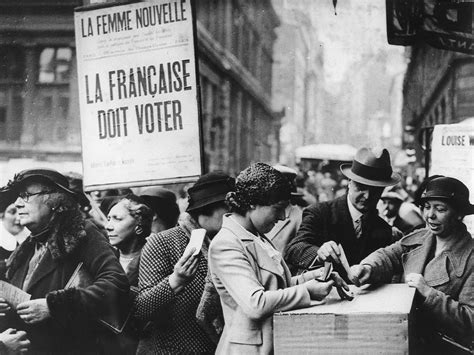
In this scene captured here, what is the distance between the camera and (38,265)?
5926mm

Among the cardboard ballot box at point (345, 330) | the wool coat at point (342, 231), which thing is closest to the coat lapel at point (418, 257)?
the wool coat at point (342, 231)

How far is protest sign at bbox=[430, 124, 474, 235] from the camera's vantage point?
5.70 metres

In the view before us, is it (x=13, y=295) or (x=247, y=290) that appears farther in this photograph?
(x=13, y=295)

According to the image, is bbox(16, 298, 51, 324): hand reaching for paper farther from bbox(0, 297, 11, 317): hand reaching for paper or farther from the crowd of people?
bbox(0, 297, 11, 317): hand reaching for paper

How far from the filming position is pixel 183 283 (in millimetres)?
4734

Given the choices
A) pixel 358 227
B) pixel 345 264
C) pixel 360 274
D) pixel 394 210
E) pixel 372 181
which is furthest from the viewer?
pixel 394 210

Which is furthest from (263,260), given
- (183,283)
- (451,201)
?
(451,201)

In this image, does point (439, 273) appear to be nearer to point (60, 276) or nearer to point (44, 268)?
point (60, 276)

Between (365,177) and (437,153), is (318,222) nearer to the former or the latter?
(365,177)

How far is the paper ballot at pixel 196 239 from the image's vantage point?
461 centimetres

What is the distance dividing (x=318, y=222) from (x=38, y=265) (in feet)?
7.15

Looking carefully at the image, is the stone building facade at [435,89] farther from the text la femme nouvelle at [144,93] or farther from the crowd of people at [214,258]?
the text la femme nouvelle at [144,93]

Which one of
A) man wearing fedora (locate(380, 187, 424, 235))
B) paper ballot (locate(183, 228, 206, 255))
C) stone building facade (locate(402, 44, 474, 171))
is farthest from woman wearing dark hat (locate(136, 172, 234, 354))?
man wearing fedora (locate(380, 187, 424, 235))

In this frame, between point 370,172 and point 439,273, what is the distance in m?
0.88
